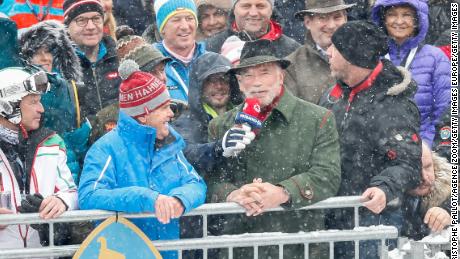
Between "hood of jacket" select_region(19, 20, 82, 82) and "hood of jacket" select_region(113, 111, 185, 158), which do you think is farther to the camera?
"hood of jacket" select_region(19, 20, 82, 82)

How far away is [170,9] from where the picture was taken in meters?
8.24

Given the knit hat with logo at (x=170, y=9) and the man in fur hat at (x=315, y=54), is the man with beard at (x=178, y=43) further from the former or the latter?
the man in fur hat at (x=315, y=54)

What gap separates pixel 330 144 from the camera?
666 centimetres

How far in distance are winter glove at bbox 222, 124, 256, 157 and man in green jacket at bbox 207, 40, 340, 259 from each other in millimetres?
14

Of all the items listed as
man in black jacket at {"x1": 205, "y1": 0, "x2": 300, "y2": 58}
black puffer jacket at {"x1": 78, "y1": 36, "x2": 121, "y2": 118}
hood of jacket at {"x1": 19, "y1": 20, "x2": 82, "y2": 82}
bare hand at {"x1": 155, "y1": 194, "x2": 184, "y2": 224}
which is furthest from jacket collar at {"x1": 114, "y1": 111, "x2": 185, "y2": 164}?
man in black jacket at {"x1": 205, "y1": 0, "x2": 300, "y2": 58}

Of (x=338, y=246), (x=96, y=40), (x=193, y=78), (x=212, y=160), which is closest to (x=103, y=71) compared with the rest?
(x=96, y=40)

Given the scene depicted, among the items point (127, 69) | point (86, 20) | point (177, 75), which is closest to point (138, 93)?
point (127, 69)

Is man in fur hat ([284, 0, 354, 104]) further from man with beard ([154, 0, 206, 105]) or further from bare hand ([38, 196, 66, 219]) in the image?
bare hand ([38, 196, 66, 219])

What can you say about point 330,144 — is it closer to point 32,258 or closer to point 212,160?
point 212,160

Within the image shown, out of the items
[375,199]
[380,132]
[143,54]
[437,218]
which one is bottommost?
[437,218]

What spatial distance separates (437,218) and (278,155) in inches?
53.5

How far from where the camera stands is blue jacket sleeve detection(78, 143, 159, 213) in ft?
19.9

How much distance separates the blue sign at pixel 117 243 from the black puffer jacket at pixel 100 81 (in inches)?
80.8

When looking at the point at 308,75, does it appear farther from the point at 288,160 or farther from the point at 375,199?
the point at 375,199
